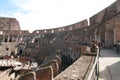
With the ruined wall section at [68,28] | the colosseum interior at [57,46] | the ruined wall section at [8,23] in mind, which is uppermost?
the ruined wall section at [8,23]

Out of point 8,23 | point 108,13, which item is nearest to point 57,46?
point 108,13

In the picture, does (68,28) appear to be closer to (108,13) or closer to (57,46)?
(57,46)

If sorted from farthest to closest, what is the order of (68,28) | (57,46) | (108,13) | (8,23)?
1. (8,23)
2. (68,28)
3. (57,46)
4. (108,13)

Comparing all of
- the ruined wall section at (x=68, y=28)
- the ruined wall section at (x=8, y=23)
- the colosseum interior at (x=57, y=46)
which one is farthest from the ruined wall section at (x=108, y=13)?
the ruined wall section at (x=8, y=23)

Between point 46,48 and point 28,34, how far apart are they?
13938 millimetres

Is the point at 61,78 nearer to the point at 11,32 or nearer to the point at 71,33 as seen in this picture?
the point at 71,33

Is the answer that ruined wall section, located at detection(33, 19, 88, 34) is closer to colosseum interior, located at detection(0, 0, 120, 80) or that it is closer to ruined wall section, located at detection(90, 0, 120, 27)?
colosseum interior, located at detection(0, 0, 120, 80)

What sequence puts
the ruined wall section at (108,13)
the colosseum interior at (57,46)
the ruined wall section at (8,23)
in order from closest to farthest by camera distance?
1. the colosseum interior at (57,46)
2. the ruined wall section at (108,13)
3. the ruined wall section at (8,23)

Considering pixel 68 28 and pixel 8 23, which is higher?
pixel 8 23

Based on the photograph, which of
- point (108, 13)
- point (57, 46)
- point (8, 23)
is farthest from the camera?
point (8, 23)

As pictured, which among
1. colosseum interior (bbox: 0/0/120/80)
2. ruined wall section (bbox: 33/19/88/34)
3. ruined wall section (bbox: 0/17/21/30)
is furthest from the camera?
ruined wall section (bbox: 0/17/21/30)

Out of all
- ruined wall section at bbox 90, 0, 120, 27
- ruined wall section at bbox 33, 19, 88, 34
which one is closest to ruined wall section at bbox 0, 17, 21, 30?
ruined wall section at bbox 33, 19, 88, 34

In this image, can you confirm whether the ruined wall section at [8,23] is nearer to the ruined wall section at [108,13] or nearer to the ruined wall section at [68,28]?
the ruined wall section at [68,28]

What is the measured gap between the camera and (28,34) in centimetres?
5100
